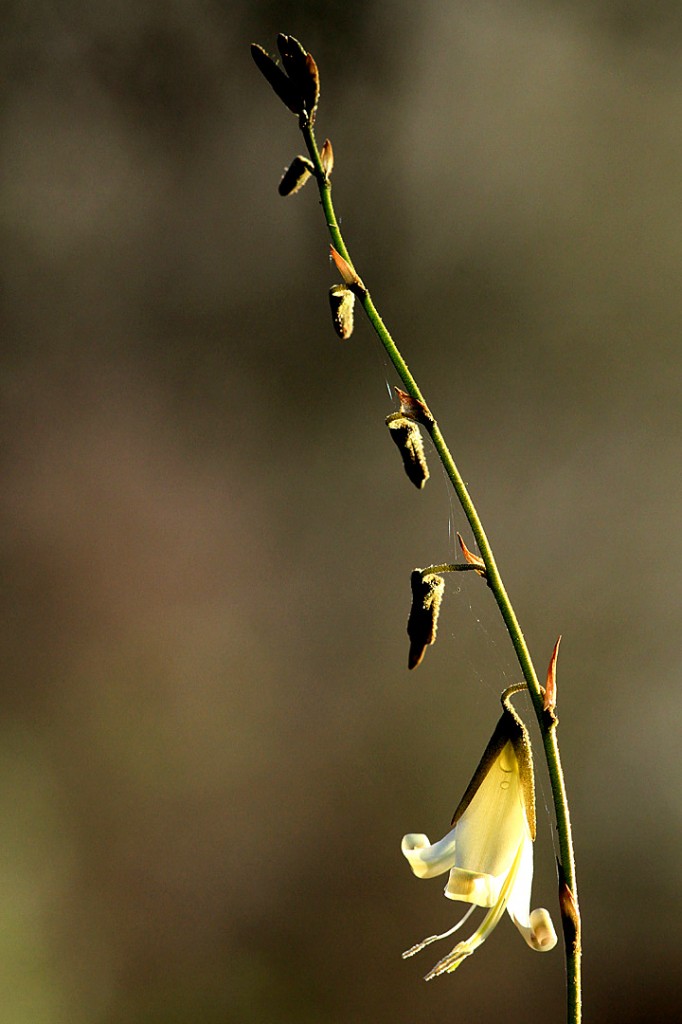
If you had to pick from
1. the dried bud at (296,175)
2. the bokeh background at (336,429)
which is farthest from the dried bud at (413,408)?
the bokeh background at (336,429)

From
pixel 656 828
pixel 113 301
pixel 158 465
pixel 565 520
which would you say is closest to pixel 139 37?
pixel 113 301

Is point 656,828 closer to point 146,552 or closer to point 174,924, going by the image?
point 174,924

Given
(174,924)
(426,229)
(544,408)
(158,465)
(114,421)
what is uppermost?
(426,229)

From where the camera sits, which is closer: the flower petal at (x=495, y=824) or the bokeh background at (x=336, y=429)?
the flower petal at (x=495, y=824)

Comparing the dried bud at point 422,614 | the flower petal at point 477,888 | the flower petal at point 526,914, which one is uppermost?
the dried bud at point 422,614

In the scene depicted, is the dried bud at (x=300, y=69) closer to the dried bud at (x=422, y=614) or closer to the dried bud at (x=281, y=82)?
the dried bud at (x=281, y=82)

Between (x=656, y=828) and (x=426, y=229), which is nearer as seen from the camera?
(x=656, y=828)

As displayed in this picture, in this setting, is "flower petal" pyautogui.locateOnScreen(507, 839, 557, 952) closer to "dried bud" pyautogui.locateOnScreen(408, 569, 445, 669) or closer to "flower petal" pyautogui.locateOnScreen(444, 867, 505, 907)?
"flower petal" pyautogui.locateOnScreen(444, 867, 505, 907)
